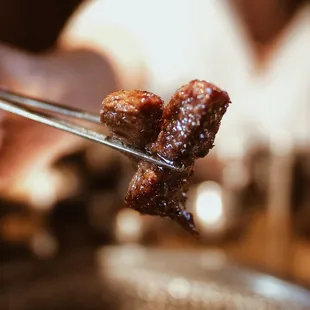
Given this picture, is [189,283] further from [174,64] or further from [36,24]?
[174,64]

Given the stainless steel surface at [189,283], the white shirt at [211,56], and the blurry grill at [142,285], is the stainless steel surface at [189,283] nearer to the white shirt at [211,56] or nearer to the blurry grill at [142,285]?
the blurry grill at [142,285]

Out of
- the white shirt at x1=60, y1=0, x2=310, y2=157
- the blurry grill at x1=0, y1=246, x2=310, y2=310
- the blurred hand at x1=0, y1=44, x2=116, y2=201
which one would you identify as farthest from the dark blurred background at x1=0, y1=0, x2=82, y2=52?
the blurry grill at x1=0, y1=246, x2=310, y2=310

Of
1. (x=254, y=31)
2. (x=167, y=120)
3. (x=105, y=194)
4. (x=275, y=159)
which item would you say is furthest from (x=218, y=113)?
(x=254, y=31)

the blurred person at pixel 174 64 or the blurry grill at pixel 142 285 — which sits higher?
the blurred person at pixel 174 64

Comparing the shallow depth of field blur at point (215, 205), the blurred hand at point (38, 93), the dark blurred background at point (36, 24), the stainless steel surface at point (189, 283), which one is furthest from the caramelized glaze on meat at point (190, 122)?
the shallow depth of field blur at point (215, 205)

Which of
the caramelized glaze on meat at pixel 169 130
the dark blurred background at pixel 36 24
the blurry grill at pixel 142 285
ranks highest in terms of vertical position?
the dark blurred background at pixel 36 24

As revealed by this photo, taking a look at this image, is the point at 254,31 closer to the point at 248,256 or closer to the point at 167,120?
the point at 248,256

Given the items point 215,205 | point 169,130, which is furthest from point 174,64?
point 169,130
